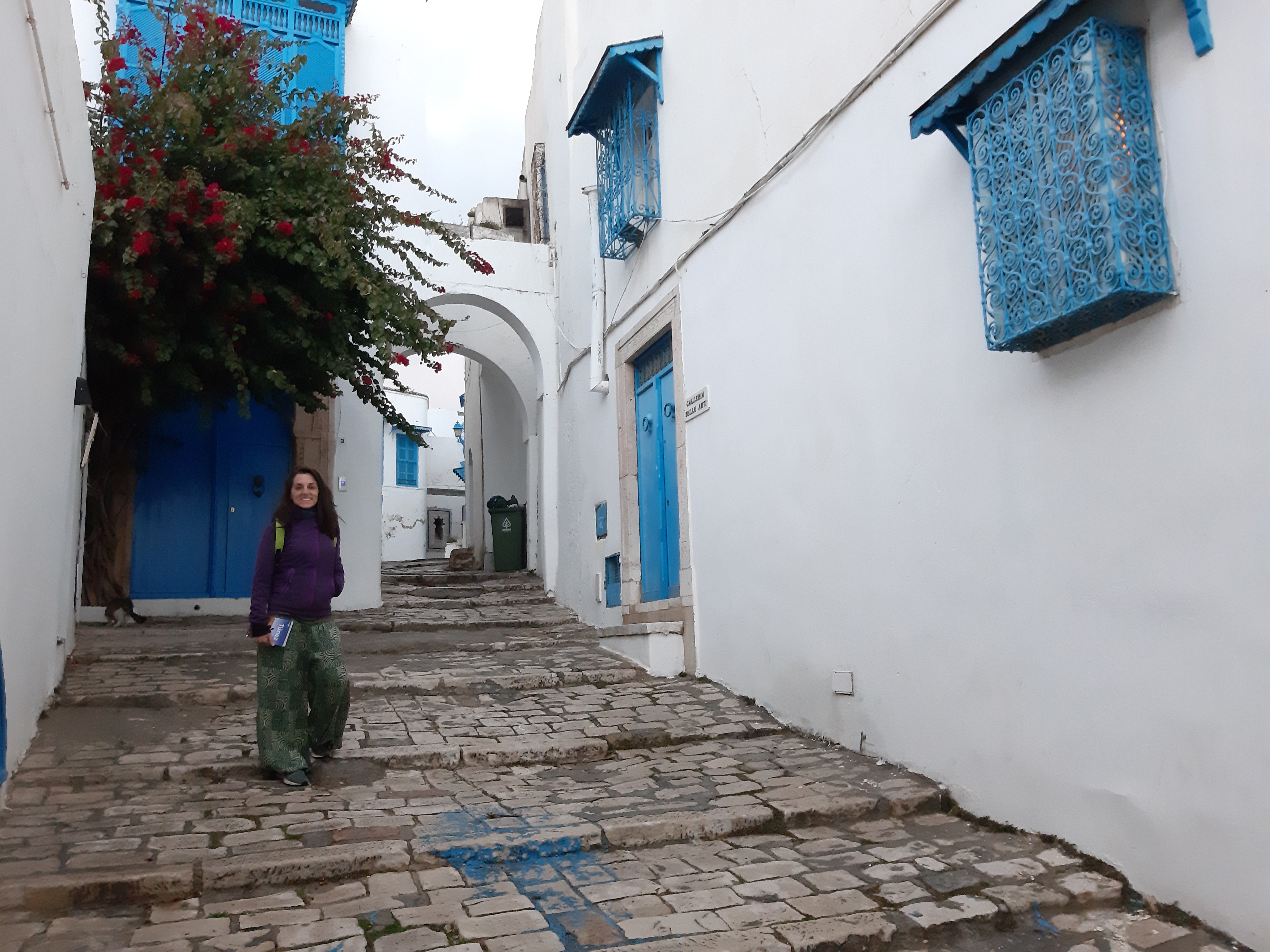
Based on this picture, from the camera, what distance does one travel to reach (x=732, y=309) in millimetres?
6555

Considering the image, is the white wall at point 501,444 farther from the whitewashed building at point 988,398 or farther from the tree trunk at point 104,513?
the whitewashed building at point 988,398

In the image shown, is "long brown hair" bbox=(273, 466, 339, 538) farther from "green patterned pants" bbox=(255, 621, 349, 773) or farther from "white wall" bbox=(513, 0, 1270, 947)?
"white wall" bbox=(513, 0, 1270, 947)

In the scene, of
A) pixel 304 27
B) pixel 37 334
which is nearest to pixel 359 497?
pixel 304 27

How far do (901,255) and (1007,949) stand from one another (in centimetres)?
299

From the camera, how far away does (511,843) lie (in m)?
3.74

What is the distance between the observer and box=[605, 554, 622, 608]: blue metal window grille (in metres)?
8.94

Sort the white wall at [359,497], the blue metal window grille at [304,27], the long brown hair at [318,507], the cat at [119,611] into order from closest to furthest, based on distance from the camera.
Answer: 1. the long brown hair at [318,507]
2. the cat at [119,611]
3. the white wall at [359,497]
4. the blue metal window grille at [304,27]

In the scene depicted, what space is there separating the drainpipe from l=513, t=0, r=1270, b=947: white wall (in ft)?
5.69

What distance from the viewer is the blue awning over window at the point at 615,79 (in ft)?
25.8

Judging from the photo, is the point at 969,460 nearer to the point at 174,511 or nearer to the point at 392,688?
the point at 392,688

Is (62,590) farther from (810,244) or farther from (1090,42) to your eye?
(1090,42)

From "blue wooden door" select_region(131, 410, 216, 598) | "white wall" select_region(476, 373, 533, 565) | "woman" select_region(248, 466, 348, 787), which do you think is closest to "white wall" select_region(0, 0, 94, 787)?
"woman" select_region(248, 466, 348, 787)

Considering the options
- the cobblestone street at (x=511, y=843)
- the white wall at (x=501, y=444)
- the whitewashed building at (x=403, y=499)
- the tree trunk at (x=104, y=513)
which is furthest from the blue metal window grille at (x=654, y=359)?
the whitewashed building at (x=403, y=499)

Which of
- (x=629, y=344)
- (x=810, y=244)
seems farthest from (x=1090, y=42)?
(x=629, y=344)
